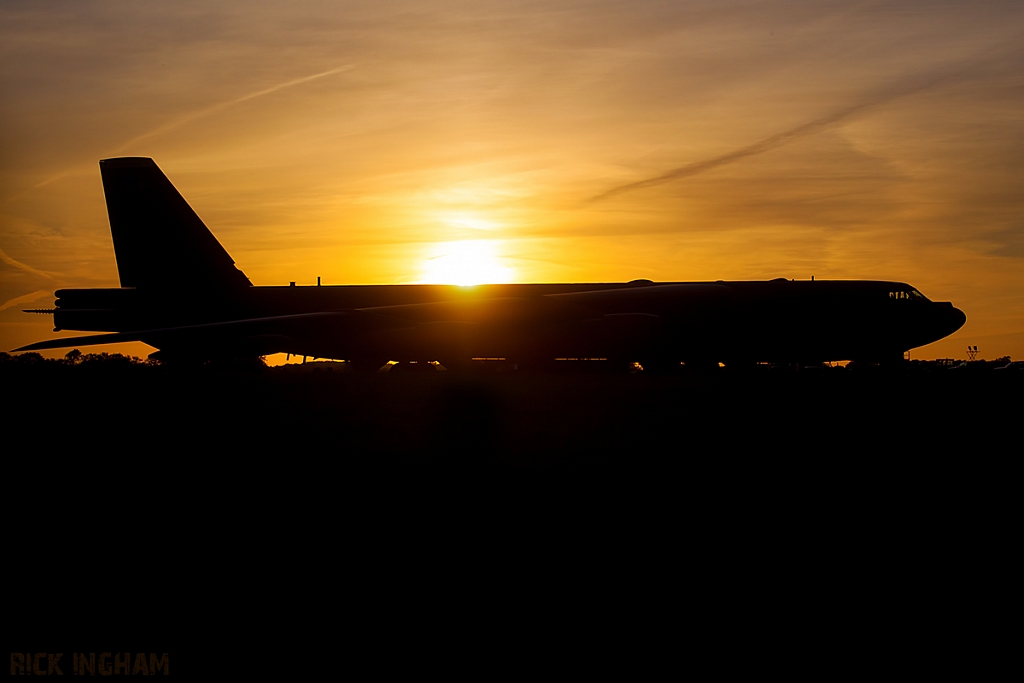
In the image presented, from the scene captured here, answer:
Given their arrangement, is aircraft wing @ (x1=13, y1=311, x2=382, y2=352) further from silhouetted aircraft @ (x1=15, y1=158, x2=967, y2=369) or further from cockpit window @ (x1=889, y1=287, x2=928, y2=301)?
cockpit window @ (x1=889, y1=287, x2=928, y2=301)

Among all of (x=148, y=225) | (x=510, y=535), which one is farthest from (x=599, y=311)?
(x=510, y=535)

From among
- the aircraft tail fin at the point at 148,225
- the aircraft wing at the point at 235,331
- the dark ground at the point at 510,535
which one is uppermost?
the aircraft tail fin at the point at 148,225

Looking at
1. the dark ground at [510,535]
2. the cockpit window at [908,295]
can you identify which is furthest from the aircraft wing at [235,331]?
the cockpit window at [908,295]

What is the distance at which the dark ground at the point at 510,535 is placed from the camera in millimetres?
5758

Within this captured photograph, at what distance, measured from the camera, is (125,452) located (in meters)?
13.9

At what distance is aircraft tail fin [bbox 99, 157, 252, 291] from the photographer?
38.8 meters

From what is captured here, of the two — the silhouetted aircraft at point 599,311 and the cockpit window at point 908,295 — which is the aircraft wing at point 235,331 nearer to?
the silhouetted aircraft at point 599,311

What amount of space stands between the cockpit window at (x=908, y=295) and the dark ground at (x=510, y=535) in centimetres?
2510

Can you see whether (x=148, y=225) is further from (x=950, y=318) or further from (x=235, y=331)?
(x=950, y=318)

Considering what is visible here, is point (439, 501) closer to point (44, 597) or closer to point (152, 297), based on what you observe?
point (44, 597)

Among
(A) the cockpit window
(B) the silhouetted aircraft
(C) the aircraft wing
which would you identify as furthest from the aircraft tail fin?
(A) the cockpit window

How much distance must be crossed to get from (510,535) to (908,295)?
37069 mm

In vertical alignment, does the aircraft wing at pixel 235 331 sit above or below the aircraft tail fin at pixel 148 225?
below

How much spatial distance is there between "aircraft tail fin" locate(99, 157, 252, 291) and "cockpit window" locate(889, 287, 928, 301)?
3127 cm
